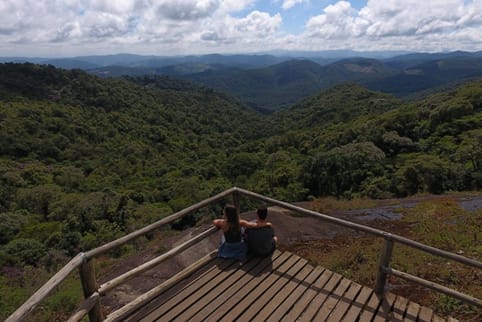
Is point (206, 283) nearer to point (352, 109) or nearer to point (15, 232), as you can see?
point (15, 232)

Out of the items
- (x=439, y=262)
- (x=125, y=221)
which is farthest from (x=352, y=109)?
(x=439, y=262)

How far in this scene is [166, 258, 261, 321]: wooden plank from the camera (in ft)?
11.6

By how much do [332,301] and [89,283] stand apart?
2.78 metres

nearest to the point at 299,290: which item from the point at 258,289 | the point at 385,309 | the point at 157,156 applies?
the point at 258,289

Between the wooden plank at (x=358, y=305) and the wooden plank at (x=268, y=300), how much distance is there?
751 millimetres

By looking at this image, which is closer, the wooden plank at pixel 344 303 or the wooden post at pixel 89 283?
the wooden post at pixel 89 283

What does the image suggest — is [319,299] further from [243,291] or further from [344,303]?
[243,291]

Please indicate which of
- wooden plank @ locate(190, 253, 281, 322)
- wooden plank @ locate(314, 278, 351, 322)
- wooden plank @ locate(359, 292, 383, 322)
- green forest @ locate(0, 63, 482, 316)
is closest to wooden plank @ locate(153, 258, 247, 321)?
wooden plank @ locate(190, 253, 281, 322)

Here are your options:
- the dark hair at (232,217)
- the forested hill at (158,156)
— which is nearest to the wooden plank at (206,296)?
the dark hair at (232,217)

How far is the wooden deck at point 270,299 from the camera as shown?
3592mm

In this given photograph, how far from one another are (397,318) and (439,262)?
3.19 metres

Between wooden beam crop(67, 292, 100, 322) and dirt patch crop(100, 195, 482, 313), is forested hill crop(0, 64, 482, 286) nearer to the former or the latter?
dirt patch crop(100, 195, 482, 313)

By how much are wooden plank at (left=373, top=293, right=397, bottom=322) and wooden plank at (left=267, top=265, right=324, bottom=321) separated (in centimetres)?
86

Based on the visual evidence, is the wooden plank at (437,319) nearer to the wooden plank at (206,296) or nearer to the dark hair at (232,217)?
the wooden plank at (206,296)
